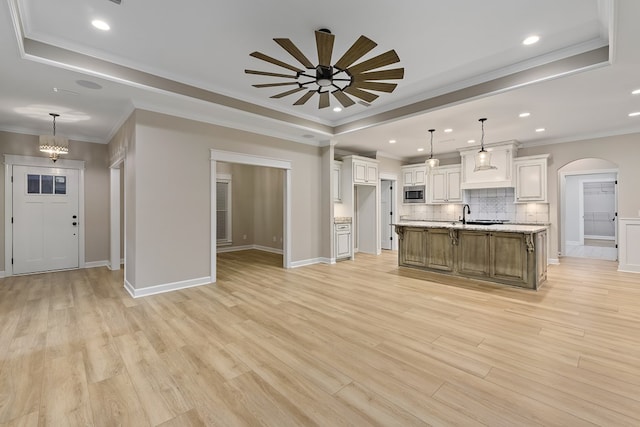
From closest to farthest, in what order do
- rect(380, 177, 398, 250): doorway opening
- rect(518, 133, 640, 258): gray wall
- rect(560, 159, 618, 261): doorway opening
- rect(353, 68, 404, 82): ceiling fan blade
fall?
rect(353, 68, 404, 82): ceiling fan blade
rect(518, 133, 640, 258): gray wall
rect(380, 177, 398, 250): doorway opening
rect(560, 159, 618, 261): doorway opening

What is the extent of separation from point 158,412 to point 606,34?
16.9 feet

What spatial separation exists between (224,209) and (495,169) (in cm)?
727

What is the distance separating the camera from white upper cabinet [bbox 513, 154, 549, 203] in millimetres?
6375

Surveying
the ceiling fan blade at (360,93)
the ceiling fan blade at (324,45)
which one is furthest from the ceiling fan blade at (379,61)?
the ceiling fan blade at (360,93)

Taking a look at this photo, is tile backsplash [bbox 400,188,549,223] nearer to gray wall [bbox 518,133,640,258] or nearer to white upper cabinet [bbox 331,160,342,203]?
gray wall [bbox 518,133,640,258]

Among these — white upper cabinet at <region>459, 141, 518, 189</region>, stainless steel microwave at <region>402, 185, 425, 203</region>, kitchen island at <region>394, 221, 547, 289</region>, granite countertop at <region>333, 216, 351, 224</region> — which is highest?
white upper cabinet at <region>459, 141, 518, 189</region>

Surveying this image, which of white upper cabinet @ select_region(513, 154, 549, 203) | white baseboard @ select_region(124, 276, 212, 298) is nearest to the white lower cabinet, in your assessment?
white baseboard @ select_region(124, 276, 212, 298)

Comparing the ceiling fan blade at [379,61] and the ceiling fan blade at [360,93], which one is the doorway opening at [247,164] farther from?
the ceiling fan blade at [379,61]

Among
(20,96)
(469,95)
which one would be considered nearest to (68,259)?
(20,96)

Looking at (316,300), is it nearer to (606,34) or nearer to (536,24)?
(536,24)

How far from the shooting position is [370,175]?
7605 millimetres

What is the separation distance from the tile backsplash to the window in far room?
579cm

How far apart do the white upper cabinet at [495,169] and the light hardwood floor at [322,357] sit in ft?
10.1

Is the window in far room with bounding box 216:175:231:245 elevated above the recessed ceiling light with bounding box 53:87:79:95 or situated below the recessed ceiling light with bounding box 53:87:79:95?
below
